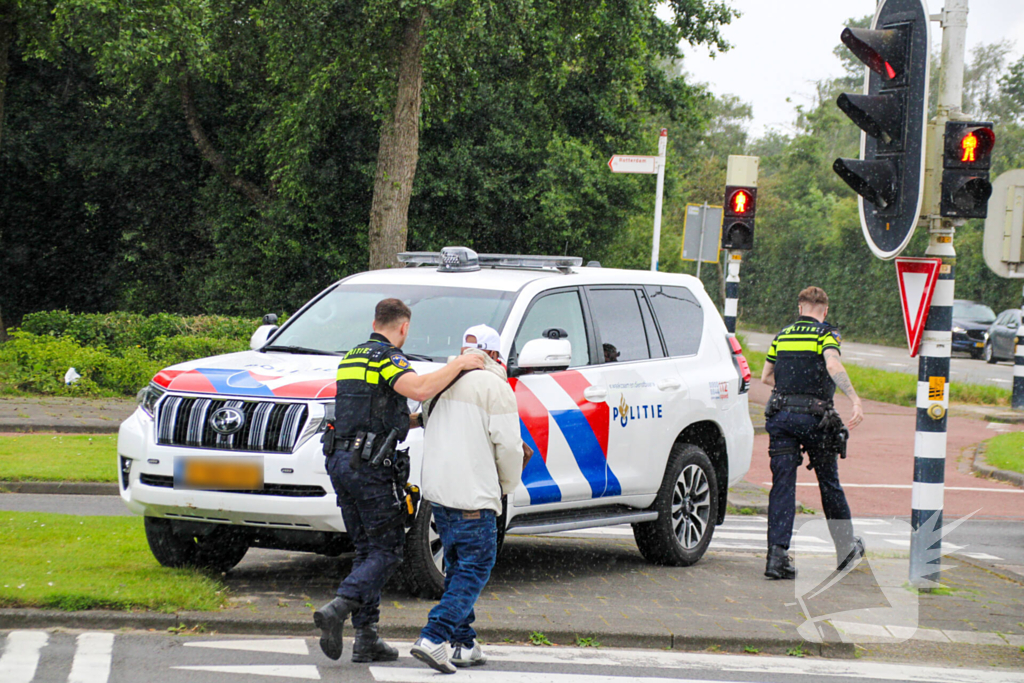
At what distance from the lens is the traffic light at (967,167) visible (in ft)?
24.1

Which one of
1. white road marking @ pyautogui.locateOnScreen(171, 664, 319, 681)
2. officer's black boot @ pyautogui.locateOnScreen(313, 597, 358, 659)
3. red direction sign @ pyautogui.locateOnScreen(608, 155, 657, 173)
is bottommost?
white road marking @ pyautogui.locateOnScreen(171, 664, 319, 681)

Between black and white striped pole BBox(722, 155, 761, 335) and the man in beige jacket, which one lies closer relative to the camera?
the man in beige jacket

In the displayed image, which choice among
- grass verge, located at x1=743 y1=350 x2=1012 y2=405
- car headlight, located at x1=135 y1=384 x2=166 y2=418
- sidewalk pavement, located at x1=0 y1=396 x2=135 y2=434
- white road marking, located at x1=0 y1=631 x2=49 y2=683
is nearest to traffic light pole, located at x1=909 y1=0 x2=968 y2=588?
car headlight, located at x1=135 y1=384 x2=166 y2=418

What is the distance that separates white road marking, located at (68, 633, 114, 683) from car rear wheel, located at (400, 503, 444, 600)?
158cm

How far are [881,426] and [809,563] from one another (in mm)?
11038

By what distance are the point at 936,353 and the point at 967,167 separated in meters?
1.24

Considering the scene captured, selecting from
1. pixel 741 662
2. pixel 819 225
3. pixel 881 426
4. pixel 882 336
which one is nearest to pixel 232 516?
pixel 741 662

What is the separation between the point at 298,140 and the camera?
24125 mm

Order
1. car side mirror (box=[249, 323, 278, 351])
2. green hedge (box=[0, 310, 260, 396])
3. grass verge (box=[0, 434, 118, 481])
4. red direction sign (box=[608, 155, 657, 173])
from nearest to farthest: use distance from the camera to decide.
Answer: car side mirror (box=[249, 323, 278, 351]) → grass verge (box=[0, 434, 118, 481]) → red direction sign (box=[608, 155, 657, 173]) → green hedge (box=[0, 310, 260, 396])

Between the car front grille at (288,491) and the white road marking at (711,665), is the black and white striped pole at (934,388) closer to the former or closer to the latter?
the white road marking at (711,665)

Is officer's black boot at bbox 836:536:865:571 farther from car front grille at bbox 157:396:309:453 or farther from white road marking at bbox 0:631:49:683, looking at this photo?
white road marking at bbox 0:631:49:683

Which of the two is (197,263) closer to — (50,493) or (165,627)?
(50,493)

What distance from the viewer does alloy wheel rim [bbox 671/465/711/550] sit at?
827cm

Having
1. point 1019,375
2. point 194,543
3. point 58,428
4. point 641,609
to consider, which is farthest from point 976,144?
point 1019,375
